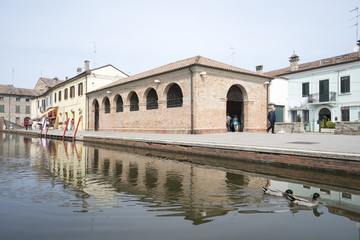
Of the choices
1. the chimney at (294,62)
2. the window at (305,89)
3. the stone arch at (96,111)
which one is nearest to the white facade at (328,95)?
the window at (305,89)

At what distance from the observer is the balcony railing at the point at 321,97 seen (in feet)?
76.4

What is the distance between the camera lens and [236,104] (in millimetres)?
20750

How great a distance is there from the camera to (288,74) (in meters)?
26.8

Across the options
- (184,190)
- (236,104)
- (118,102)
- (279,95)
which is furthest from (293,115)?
(184,190)

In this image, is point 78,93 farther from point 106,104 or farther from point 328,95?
point 328,95

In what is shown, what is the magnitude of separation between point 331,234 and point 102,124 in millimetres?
24175

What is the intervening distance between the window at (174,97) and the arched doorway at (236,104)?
342cm

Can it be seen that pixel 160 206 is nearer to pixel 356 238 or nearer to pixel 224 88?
pixel 356 238

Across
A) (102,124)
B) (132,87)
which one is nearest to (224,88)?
(132,87)

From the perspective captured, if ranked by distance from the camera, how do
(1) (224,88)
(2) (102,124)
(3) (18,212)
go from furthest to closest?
(2) (102,124)
(1) (224,88)
(3) (18,212)

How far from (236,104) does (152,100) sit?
22.3 feet

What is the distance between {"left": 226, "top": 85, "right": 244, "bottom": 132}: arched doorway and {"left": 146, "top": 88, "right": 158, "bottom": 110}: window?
522 centimetres

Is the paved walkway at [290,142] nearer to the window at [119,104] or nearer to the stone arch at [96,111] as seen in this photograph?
the window at [119,104]

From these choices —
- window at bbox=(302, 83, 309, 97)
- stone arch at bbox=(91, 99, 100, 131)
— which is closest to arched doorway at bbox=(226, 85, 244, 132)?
window at bbox=(302, 83, 309, 97)
